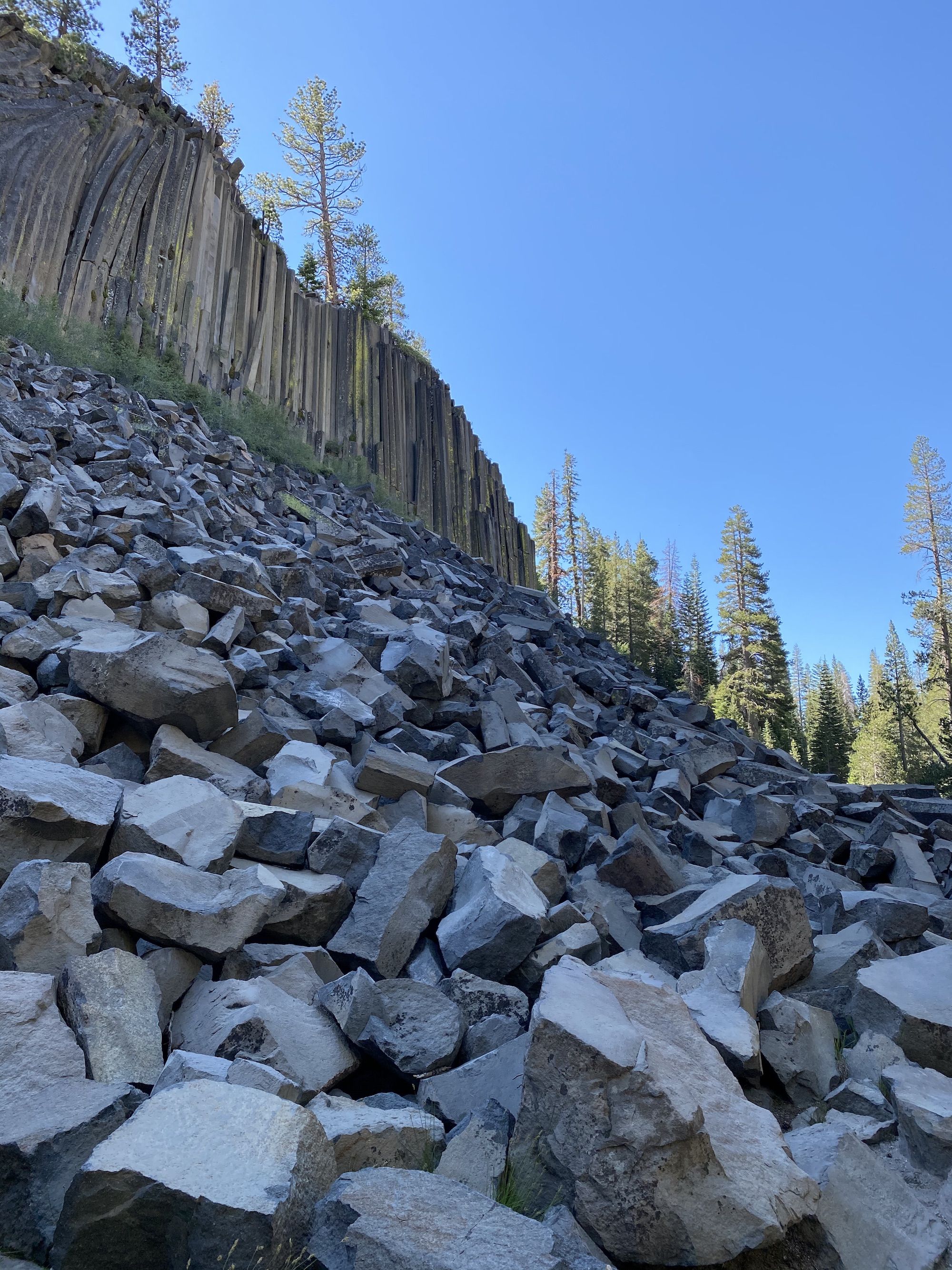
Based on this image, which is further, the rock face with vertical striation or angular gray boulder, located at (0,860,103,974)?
angular gray boulder, located at (0,860,103,974)

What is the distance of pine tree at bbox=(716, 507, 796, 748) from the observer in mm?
29891

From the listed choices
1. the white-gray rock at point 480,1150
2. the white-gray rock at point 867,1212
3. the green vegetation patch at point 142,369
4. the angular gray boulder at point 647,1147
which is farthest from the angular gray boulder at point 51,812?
→ the green vegetation patch at point 142,369

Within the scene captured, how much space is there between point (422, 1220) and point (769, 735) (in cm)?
3082

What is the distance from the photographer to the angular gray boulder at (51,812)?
2.45 m

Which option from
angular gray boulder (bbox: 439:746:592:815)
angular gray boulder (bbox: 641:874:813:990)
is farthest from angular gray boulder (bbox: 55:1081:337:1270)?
angular gray boulder (bbox: 439:746:592:815)

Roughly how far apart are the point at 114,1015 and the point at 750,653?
32.2m

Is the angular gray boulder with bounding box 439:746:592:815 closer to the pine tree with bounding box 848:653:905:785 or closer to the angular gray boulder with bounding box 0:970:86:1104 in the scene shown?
the angular gray boulder with bounding box 0:970:86:1104

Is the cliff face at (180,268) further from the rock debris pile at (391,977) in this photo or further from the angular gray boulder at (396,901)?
the angular gray boulder at (396,901)

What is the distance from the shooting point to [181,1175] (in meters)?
1.44

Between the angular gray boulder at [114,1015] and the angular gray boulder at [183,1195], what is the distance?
357 millimetres

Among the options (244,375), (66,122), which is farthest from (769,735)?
(66,122)

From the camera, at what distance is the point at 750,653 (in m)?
31.9

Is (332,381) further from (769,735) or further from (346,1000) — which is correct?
(769,735)

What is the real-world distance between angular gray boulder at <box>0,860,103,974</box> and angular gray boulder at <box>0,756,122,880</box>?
0.21 metres
